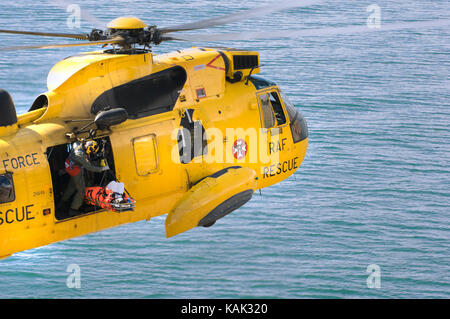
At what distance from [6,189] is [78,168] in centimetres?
127

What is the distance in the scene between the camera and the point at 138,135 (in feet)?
38.7

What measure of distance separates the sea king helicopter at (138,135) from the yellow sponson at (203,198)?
0.06 ft

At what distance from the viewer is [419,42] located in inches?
1553

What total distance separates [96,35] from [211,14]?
29420mm

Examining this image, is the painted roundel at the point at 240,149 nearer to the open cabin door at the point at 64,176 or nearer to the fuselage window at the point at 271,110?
the fuselage window at the point at 271,110

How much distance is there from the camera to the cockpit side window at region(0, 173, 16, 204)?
10352 millimetres

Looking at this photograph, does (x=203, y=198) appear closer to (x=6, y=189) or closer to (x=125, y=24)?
(x=125, y=24)

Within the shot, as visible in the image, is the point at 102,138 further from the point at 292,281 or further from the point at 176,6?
the point at 176,6

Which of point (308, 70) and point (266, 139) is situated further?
point (308, 70)

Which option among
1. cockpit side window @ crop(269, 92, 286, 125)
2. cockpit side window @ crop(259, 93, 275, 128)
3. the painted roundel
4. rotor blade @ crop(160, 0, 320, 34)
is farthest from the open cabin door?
cockpit side window @ crop(269, 92, 286, 125)

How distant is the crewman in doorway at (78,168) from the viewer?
1093 cm

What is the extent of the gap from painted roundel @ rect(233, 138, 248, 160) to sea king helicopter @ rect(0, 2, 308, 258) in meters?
0.03

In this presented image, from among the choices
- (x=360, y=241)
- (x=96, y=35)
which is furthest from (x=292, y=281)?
(x=96, y=35)

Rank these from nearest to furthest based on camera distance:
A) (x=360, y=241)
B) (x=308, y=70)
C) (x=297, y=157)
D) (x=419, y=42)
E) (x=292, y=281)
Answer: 1. (x=297, y=157)
2. (x=292, y=281)
3. (x=360, y=241)
4. (x=308, y=70)
5. (x=419, y=42)
